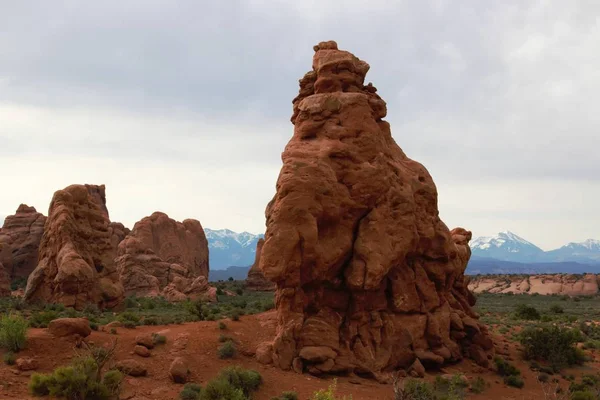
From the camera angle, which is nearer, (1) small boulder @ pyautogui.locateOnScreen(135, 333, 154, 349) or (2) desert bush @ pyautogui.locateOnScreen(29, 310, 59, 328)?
(1) small boulder @ pyautogui.locateOnScreen(135, 333, 154, 349)

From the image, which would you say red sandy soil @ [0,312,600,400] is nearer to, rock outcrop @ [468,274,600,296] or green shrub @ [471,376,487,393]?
green shrub @ [471,376,487,393]

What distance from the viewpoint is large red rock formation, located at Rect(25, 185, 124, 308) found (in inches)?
1073

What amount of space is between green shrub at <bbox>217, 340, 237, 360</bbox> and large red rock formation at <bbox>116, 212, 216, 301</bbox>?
24.4 meters

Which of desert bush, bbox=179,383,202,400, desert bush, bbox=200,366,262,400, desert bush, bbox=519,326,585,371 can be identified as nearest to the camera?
desert bush, bbox=200,366,262,400

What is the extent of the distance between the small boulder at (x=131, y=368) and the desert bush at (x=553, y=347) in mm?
15853

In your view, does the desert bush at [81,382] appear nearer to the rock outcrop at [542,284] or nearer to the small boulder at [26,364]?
the small boulder at [26,364]

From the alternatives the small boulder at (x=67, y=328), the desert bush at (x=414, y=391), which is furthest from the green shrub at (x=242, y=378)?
the small boulder at (x=67, y=328)

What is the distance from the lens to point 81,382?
12.8 m

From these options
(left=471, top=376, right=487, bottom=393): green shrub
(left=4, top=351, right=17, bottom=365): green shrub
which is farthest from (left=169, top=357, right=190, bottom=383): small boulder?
(left=471, top=376, right=487, bottom=393): green shrub

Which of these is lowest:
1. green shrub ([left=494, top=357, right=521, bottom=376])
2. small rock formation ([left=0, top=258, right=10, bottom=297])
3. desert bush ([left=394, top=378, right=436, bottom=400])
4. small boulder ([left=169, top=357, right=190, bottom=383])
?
green shrub ([left=494, top=357, right=521, bottom=376])

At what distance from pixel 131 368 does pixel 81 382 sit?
2.58m

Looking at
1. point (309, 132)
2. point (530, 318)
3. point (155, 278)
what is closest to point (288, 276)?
point (309, 132)

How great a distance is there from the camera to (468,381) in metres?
18.4

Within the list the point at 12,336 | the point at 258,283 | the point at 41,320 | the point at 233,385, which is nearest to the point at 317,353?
the point at 233,385
